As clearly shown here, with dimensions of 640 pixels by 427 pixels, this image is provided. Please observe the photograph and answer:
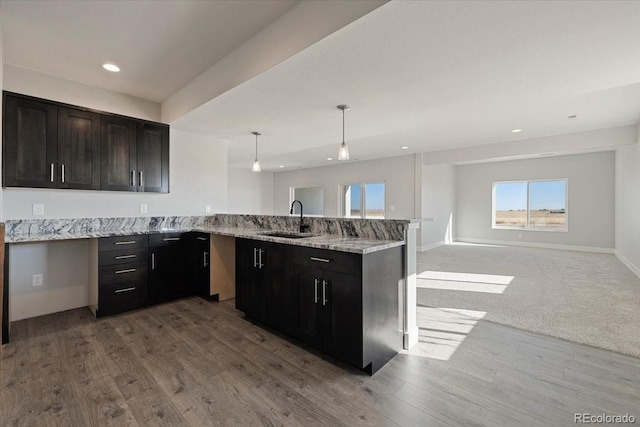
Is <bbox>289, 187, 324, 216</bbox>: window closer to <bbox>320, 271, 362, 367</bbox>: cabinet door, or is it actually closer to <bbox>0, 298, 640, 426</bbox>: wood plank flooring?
<bbox>0, 298, 640, 426</bbox>: wood plank flooring

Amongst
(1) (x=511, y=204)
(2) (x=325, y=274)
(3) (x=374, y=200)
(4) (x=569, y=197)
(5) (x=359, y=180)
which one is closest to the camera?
(2) (x=325, y=274)

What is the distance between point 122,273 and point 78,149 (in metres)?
1.50

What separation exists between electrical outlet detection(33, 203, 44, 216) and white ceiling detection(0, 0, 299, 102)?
1435mm

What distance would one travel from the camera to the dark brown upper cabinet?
2.91 metres

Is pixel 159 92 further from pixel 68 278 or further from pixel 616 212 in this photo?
pixel 616 212

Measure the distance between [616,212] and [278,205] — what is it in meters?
9.66

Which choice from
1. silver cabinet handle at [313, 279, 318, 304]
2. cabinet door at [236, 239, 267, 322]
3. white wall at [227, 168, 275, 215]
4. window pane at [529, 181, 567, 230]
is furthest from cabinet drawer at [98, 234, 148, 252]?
window pane at [529, 181, 567, 230]

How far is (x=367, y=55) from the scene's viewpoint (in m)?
2.22

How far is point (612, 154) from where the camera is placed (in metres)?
6.84

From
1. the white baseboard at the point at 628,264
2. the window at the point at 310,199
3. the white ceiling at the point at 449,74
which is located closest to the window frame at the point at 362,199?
the window at the point at 310,199

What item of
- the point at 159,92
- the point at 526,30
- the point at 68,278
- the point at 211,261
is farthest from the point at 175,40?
the point at 68,278

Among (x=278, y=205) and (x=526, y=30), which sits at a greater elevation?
(x=526, y=30)

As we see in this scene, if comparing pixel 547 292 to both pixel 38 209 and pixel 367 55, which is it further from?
pixel 38 209

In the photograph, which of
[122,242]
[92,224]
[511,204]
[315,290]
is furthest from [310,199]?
[315,290]
